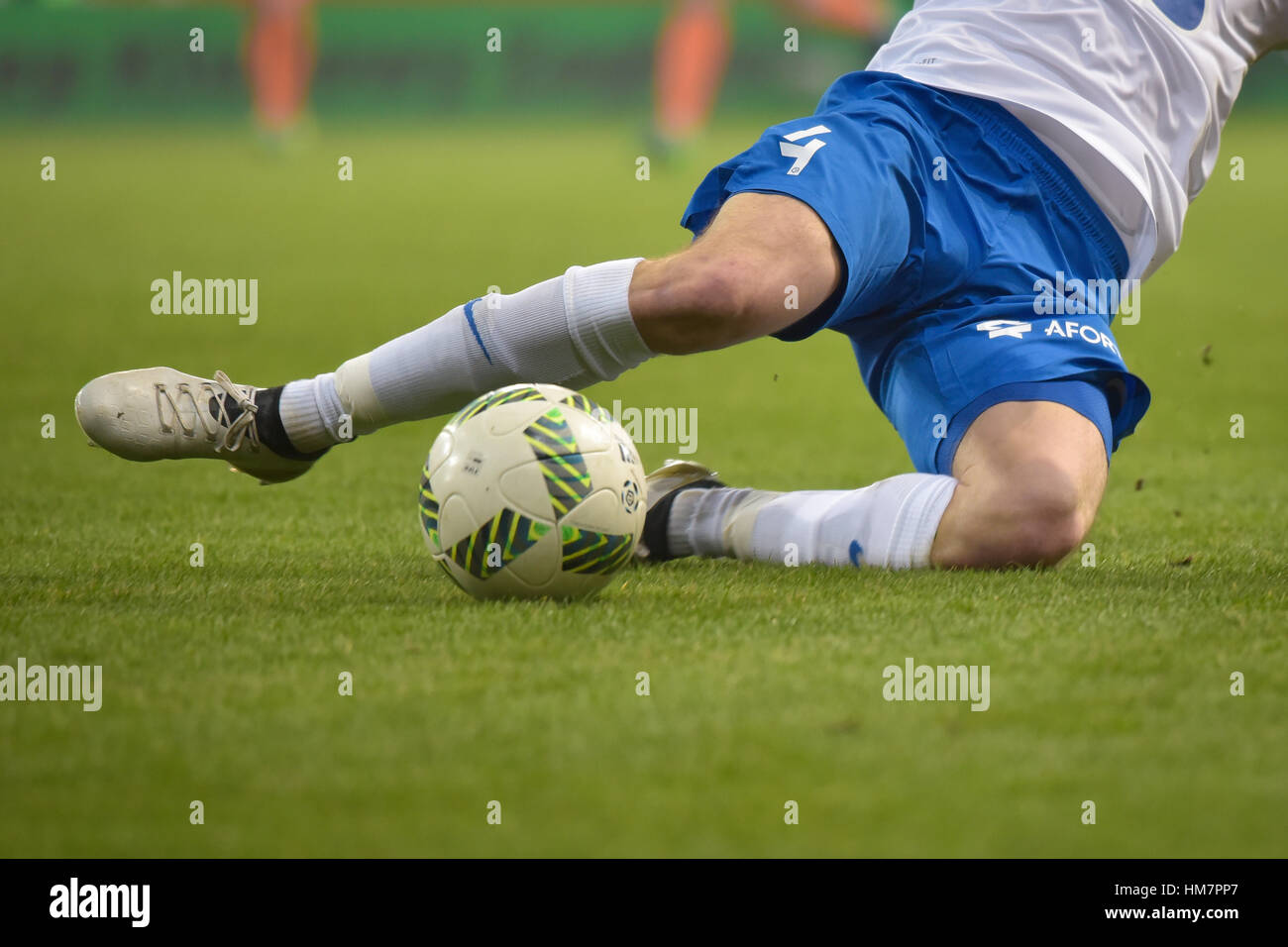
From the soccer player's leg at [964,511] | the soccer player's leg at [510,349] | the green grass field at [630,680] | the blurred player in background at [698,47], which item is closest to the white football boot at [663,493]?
the soccer player's leg at [964,511]

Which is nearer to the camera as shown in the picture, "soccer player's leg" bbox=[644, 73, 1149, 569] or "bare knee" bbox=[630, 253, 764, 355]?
"bare knee" bbox=[630, 253, 764, 355]

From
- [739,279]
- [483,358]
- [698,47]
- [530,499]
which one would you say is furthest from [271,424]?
[698,47]

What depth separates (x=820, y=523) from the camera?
2848 mm

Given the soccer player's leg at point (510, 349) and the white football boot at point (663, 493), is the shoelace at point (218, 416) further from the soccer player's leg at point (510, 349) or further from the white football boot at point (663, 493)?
the white football boot at point (663, 493)

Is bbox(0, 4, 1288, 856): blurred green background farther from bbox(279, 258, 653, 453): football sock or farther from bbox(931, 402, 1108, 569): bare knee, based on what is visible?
bbox(279, 258, 653, 453): football sock

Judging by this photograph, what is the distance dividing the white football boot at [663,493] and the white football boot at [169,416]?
2.24 feet

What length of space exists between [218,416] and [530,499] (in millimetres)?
684

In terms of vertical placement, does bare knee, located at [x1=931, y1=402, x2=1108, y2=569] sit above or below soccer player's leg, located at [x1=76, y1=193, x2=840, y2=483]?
below

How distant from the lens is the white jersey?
3031 millimetres

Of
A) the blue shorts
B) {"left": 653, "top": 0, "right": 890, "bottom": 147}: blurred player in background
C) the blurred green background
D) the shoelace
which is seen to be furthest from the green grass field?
{"left": 653, "top": 0, "right": 890, "bottom": 147}: blurred player in background

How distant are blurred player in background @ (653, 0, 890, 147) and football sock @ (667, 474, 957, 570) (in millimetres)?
14277

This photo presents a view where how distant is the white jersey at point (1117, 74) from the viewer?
3.03m

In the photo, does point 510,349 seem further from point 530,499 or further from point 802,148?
point 802,148
